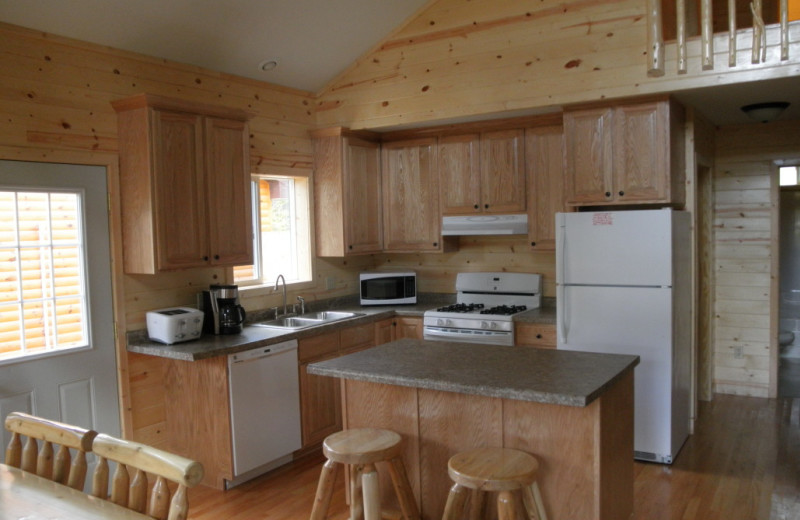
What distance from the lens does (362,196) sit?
204 inches

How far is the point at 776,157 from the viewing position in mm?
5105

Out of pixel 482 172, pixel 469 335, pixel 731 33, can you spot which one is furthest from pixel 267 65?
pixel 731 33


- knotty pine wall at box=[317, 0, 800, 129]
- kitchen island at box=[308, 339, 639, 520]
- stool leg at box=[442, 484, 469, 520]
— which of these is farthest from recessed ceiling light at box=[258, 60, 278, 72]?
stool leg at box=[442, 484, 469, 520]

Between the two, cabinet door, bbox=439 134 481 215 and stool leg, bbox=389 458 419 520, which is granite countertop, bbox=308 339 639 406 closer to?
stool leg, bbox=389 458 419 520

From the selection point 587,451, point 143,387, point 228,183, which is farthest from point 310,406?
point 587,451

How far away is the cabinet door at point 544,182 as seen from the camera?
4.64 meters

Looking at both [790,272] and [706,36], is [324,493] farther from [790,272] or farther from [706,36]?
[790,272]

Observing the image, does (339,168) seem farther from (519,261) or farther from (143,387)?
(143,387)

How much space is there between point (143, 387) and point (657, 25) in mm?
3617

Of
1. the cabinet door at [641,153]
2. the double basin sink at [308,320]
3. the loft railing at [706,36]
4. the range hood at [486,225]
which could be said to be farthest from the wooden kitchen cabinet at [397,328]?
the loft railing at [706,36]

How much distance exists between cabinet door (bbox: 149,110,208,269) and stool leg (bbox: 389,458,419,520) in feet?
5.95

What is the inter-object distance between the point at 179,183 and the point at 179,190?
40 millimetres

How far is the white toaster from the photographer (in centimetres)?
372

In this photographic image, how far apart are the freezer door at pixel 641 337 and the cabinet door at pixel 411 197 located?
1416 millimetres
